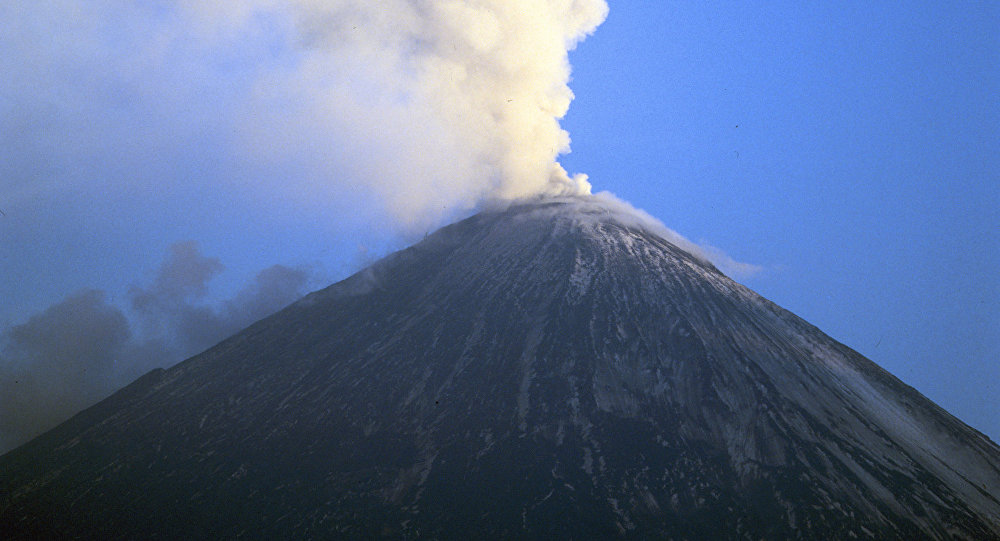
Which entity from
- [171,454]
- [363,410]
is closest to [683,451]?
[363,410]

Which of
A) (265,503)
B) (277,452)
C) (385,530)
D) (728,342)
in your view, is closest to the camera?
(385,530)

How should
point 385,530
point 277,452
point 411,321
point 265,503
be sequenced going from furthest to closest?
1. point 411,321
2. point 277,452
3. point 265,503
4. point 385,530

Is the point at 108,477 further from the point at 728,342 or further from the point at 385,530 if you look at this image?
the point at 728,342

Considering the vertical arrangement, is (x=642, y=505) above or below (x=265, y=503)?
below

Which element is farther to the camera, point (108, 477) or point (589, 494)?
point (108, 477)

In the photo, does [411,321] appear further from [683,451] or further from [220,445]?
[683,451]

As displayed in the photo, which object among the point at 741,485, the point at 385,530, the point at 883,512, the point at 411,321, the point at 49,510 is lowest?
the point at 883,512
